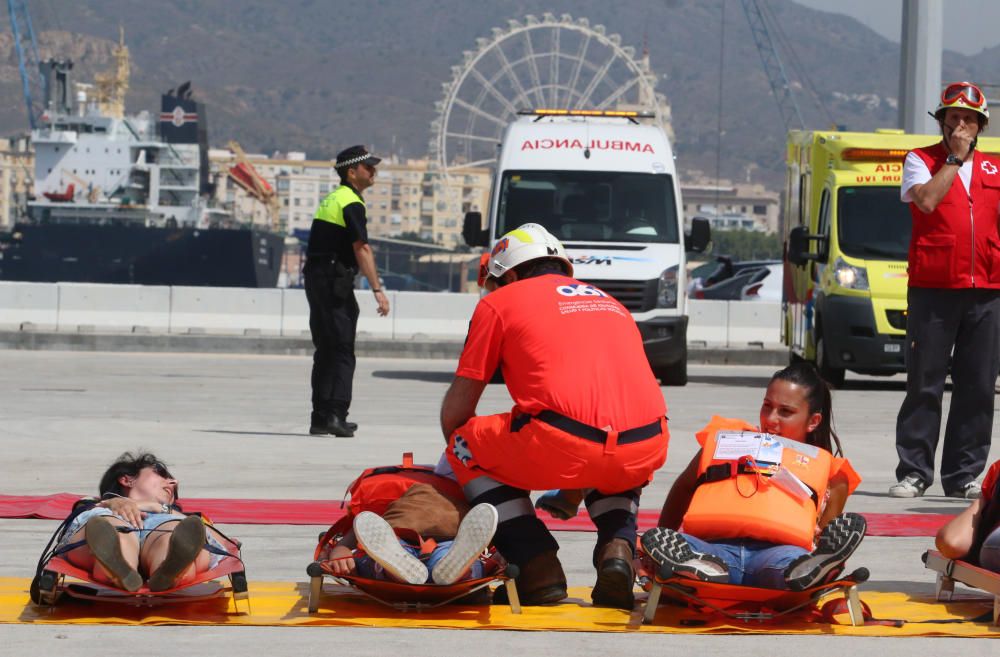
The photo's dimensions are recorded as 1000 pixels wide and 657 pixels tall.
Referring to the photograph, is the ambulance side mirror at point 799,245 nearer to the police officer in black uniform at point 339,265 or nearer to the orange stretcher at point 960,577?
the police officer in black uniform at point 339,265

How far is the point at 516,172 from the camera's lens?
17.6 meters

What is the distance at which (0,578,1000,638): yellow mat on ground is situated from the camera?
510 cm

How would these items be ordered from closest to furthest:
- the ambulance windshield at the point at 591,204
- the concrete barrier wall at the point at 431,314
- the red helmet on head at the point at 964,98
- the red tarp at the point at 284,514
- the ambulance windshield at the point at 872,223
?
the red tarp at the point at 284,514 < the red helmet on head at the point at 964,98 < the ambulance windshield at the point at 872,223 < the ambulance windshield at the point at 591,204 < the concrete barrier wall at the point at 431,314

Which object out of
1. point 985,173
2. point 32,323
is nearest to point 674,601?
point 985,173

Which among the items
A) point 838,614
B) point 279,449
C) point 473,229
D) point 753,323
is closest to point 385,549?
point 838,614

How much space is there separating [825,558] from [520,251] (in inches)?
59.7

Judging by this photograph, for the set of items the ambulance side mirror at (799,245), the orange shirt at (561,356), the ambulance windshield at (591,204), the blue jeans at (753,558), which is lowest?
the blue jeans at (753,558)

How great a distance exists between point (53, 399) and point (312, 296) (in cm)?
430

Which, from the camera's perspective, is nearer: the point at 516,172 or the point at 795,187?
the point at 516,172

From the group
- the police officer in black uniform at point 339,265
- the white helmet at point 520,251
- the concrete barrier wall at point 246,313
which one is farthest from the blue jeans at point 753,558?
the concrete barrier wall at point 246,313

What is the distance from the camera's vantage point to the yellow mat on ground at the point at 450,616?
5102 mm

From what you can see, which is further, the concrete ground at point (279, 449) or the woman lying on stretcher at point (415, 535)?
the woman lying on stretcher at point (415, 535)

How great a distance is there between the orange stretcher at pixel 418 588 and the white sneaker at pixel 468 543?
0.27 feet

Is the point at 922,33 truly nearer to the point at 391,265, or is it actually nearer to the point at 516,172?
the point at 516,172
